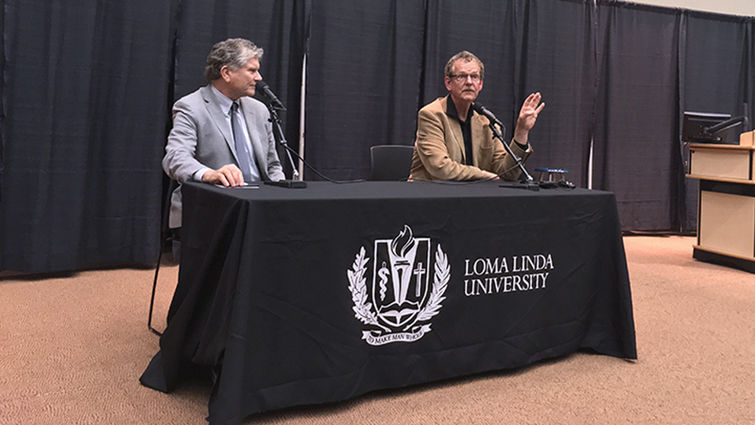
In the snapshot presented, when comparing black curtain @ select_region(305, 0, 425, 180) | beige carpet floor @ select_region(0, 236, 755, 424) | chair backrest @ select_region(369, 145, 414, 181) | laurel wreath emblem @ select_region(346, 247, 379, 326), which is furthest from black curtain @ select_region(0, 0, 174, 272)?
laurel wreath emblem @ select_region(346, 247, 379, 326)

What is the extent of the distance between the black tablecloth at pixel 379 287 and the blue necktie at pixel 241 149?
16.2 inches

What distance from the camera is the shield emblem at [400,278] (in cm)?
194

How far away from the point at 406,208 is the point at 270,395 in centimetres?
69

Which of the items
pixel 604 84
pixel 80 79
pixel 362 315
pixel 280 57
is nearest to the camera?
pixel 362 315

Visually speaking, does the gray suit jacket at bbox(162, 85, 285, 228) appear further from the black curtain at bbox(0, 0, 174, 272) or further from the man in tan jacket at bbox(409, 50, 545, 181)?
the black curtain at bbox(0, 0, 174, 272)

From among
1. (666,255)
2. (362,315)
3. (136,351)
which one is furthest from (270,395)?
(666,255)

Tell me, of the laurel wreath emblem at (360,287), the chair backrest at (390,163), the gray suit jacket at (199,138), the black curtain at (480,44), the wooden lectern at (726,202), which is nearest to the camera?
the laurel wreath emblem at (360,287)

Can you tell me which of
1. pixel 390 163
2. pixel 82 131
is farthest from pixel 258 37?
pixel 390 163

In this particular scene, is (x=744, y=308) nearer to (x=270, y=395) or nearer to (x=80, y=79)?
(x=270, y=395)

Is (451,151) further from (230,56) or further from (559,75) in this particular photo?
(559,75)

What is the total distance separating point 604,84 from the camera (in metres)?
5.78

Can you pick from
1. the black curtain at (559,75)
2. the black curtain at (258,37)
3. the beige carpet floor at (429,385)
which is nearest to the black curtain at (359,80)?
the black curtain at (258,37)

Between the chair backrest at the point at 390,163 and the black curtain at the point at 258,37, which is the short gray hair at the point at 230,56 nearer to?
the chair backrest at the point at 390,163

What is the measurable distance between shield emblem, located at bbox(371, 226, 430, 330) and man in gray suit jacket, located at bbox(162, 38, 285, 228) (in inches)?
29.6
